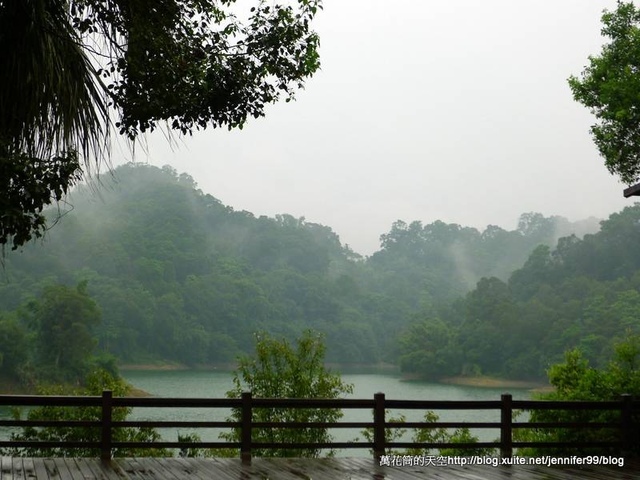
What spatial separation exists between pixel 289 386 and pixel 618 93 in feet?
32.4

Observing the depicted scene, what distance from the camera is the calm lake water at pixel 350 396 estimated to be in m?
41.8

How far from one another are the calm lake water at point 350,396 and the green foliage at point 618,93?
23.4 metres

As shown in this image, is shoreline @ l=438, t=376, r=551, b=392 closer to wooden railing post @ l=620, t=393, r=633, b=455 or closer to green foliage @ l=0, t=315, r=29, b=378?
green foliage @ l=0, t=315, r=29, b=378

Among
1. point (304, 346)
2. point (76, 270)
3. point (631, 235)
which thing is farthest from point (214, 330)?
→ point (304, 346)

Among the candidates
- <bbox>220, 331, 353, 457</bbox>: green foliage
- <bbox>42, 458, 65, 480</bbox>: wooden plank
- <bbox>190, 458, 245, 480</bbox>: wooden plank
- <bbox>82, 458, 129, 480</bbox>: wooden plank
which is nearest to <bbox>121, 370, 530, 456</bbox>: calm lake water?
<bbox>220, 331, 353, 457</bbox>: green foliage

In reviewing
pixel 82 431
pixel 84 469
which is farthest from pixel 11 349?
pixel 84 469

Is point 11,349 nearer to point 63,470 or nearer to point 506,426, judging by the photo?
point 63,470

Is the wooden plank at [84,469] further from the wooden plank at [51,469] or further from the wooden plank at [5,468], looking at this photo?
the wooden plank at [5,468]

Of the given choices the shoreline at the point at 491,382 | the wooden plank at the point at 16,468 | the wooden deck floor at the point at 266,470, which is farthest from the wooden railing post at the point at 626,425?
the shoreline at the point at 491,382

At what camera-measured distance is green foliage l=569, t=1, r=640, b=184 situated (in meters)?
16.5

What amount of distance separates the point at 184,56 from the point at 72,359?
4397 cm

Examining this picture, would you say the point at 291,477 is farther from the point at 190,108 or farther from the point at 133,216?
the point at 133,216

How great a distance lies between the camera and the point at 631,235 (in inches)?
2840

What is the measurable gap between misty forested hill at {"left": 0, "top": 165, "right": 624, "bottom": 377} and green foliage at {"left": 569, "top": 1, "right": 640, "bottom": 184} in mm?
40011
